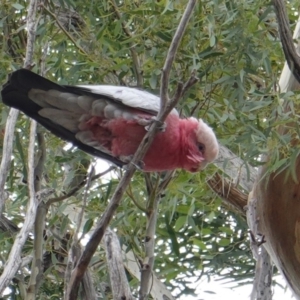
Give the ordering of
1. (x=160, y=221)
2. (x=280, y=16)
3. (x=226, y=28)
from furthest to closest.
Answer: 1. (x=160, y=221)
2. (x=226, y=28)
3. (x=280, y=16)

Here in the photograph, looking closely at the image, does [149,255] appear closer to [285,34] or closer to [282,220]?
[282,220]

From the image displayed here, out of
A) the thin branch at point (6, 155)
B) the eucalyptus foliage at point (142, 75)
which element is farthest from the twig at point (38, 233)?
the thin branch at point (6, 155)

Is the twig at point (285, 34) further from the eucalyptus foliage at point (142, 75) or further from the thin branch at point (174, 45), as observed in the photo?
the thin branch at point (174, 45)

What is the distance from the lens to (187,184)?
2.04 meters

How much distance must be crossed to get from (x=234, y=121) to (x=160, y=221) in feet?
2.24

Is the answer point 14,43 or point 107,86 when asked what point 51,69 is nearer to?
point 14,43

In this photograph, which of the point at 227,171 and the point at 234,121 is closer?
the point at 234,121

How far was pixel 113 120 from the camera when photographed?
72.6 inches

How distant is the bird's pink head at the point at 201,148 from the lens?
177 centimetres

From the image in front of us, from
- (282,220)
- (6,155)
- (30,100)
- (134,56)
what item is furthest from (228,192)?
(6,155)

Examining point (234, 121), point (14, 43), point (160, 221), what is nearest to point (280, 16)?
point (234, 121)

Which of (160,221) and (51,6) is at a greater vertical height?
(51,6)

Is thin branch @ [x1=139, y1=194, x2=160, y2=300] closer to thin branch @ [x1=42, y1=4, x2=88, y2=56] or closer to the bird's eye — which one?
the bird's eye

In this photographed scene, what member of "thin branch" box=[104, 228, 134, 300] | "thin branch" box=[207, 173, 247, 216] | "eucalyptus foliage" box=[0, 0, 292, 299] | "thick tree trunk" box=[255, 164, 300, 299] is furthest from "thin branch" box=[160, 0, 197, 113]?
"thin branch" box=[207, 173, 247, 216]
